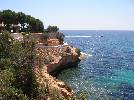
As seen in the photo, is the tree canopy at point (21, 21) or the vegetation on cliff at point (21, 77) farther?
the tree canopy at point (21, 21)

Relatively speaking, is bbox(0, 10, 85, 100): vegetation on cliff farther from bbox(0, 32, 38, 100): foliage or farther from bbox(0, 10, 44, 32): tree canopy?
bbox(0, 10, 44, 32): tree canopy

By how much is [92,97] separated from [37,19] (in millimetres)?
54965

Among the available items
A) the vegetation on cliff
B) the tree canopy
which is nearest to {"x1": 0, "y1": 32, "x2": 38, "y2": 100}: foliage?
the vegetation on cliff

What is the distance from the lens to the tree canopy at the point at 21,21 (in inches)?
3590

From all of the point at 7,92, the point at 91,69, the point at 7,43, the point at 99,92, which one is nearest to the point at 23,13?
the point at 91,69

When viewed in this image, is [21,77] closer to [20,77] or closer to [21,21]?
[20,77]

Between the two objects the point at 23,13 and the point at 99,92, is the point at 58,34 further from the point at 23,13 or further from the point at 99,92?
the point at 99,92

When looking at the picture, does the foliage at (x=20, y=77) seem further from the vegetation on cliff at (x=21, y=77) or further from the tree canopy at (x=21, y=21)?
the tree canopy at (x=21, y=21)

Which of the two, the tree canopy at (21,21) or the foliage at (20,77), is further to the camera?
the tree canopy at (21,21)

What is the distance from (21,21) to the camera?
9525 centimetres

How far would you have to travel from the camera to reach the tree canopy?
299 feet

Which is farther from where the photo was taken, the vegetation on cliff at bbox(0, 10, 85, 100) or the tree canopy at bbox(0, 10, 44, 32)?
the tree canopy at bbox(0, 10, 44, 32)

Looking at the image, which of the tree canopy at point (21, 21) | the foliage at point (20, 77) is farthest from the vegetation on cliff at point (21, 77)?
the tree canopy at point (21, 21)

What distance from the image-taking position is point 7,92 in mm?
33375
